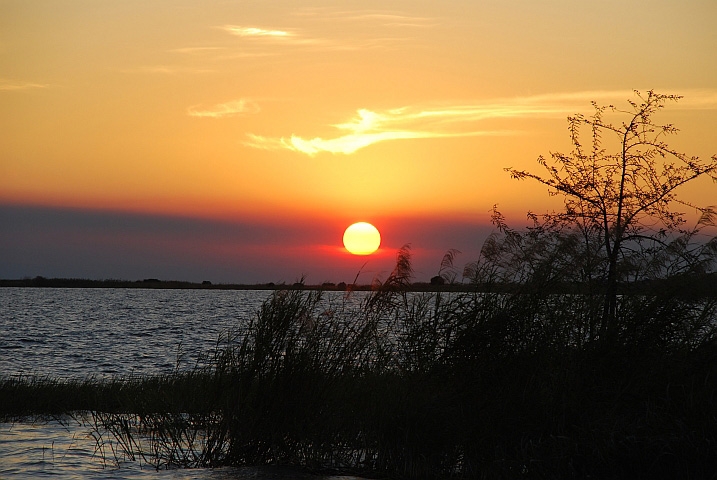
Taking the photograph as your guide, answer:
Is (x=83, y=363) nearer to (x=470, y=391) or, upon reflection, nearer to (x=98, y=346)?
(x=98, y=346)

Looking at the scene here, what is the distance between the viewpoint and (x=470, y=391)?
10.7 metres

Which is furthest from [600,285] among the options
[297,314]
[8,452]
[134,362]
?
[134,362]

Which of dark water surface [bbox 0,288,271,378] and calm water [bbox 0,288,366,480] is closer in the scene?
calm water [bbox 0,288,366,480]

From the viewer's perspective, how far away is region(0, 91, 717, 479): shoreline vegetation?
10039 mm

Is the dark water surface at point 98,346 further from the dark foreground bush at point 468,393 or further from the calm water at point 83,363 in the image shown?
the dark foreground bush at point 468,393

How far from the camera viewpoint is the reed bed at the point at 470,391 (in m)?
9.98

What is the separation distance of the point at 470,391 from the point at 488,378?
0.34 meters

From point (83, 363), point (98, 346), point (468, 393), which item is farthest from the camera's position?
point (98, 346)

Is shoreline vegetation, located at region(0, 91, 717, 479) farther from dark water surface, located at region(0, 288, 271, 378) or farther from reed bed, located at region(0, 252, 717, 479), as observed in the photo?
dark water surface, located at region(0, 288, 271, 378)

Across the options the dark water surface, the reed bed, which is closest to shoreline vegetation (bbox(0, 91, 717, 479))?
the reed bed

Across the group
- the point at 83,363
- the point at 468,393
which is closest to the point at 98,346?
the point at 83,363

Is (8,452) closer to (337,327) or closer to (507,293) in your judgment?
(337,327)

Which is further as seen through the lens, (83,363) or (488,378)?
(83,363)

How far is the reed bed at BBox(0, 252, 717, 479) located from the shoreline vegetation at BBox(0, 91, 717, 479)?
2cm
